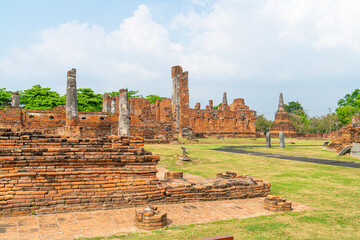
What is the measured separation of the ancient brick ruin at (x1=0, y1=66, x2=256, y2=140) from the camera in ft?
67.2

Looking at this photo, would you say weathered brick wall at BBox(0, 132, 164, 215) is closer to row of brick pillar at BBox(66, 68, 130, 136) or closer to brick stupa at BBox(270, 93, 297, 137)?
row of brick pillar at BBox(66, 68, 130, 136)

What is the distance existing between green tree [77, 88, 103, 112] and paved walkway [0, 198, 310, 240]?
40.0m

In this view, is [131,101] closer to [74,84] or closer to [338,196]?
[74,84]

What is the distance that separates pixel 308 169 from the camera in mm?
10477

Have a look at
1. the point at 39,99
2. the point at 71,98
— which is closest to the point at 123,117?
the point at 71,98

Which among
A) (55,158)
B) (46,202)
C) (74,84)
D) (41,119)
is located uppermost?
(74,84)

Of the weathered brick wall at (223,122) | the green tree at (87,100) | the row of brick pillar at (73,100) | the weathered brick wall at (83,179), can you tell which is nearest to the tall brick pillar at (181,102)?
the weathered brick wall at (223,122)

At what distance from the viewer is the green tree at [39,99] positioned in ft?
126

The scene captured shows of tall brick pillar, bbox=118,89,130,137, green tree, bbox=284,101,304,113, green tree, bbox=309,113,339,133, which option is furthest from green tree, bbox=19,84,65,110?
green tree, bbox=284,101,304,113

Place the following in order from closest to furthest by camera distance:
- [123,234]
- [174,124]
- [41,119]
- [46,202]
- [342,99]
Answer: [123,234], [46,202], [41,119], [174,124], [342,99]

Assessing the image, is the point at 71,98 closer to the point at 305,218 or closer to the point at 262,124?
the point at 305,218

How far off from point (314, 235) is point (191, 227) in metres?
1.78

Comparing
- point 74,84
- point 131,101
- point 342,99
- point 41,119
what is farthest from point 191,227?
point 342,99

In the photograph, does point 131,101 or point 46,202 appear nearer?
point 46,202
